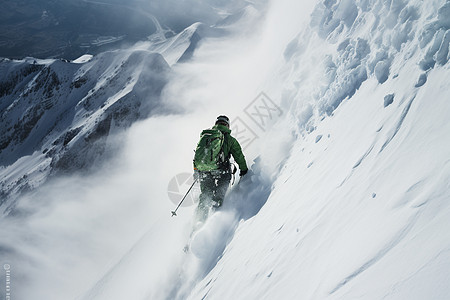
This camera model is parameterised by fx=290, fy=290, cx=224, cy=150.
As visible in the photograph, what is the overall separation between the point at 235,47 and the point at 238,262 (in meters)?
73.6

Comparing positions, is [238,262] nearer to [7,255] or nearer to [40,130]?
[7,255]

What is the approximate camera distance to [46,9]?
164375 millimetres

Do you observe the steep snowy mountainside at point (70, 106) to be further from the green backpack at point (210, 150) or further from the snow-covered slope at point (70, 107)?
the green backpack at point (210, 150)

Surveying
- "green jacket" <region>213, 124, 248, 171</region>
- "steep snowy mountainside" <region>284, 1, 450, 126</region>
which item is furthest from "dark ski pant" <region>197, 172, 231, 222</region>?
"steep snowy mountainside" <region>284, 1, 450, 126</region>

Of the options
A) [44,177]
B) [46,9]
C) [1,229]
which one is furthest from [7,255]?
[46,9]

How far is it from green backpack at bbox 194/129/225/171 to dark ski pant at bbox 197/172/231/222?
36 cm

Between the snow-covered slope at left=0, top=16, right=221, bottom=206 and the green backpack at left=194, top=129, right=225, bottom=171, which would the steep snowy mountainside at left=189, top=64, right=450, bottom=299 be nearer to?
the green backpack at left=194, top=129, right=225, bottom=171

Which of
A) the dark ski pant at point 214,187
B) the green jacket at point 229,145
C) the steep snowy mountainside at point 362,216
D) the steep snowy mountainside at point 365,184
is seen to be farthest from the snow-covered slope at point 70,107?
the steep snowy mountainside at point 362,216

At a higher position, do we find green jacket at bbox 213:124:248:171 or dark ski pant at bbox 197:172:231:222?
green jacket at bbox 213:124:248:171

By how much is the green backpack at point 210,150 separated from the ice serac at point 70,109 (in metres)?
36.3

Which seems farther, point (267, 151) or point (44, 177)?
point (44, 177)

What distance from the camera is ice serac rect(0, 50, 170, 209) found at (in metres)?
40.9

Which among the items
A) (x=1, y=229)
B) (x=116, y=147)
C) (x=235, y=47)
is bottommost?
(x=235, y=47)

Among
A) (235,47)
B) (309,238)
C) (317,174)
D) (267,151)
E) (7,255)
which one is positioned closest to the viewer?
(309,238)
